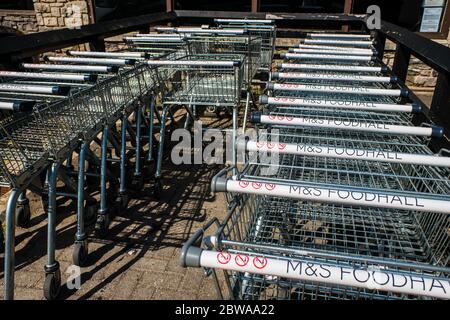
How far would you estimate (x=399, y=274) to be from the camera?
118 centimetres

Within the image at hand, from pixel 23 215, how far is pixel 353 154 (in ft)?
9.48

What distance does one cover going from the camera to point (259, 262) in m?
1.24

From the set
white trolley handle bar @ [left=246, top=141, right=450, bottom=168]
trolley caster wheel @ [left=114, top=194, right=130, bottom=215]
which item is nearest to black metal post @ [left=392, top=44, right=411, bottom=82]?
white trolley handle bar @ [left=246, top=141, right=450, bottom=168]

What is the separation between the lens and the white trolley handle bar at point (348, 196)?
133 centimetres

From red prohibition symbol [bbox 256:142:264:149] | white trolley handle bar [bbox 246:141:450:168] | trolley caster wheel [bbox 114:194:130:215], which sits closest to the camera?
white trolley handle bar [bbox 246:141:450:168]

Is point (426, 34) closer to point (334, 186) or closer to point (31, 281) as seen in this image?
point (334, 186)

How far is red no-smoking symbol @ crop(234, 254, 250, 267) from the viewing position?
4.08 feet

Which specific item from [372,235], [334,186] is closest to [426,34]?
[372,235]

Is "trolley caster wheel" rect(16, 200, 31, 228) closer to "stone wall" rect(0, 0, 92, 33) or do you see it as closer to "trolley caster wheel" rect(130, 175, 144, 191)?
"trolley caster wheel" rect(130, 175, 144, 191)

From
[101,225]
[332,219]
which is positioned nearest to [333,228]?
[332,219]

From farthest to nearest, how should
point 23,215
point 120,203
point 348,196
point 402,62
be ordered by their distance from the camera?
point 402,62
point 120,203
point 23,215
point 348,196

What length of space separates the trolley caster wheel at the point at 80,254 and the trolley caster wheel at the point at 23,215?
31.7 inches

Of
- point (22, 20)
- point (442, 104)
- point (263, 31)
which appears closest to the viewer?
point (442, 104)

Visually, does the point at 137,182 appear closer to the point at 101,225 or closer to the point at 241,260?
the point at 101,225
